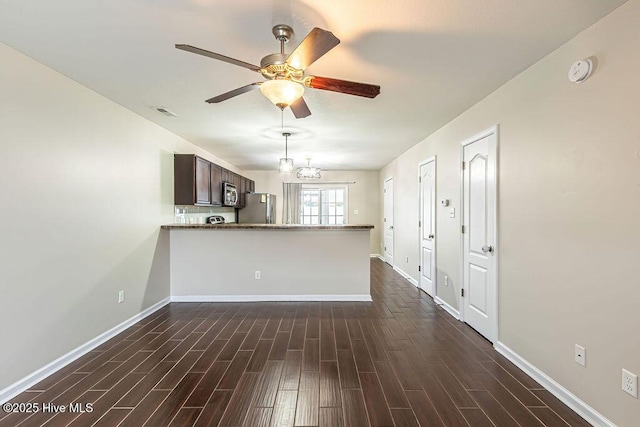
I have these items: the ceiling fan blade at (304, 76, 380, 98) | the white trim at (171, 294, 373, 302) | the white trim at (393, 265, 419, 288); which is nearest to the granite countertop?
the white trim at (171, 294, 373, 302)

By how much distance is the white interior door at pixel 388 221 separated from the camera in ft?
22.6

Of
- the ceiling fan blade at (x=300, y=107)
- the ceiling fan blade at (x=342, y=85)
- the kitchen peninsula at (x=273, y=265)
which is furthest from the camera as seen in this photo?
the kitchen peninsula at (x=273, y=265)

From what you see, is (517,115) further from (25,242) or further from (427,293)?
(25,242)

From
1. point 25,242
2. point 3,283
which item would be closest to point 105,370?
point 3,283

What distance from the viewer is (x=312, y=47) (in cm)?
158

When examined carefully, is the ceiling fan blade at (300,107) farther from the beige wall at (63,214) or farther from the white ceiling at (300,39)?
the beige wall at (63,214)

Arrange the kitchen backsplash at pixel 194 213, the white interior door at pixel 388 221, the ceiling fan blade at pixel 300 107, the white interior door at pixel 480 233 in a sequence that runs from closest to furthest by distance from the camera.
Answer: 1. the ceiling fan blade at pixel 300 107
2. the white interior door at pixel 480 233
3. the kitchen backsplash at pixel 194 213
4. the white interior door at pixel 388 221

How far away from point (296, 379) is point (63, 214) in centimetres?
242

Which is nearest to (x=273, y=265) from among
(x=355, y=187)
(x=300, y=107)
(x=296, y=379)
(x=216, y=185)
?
(x=216, y=185)

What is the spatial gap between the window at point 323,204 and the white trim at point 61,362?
16.9 feet

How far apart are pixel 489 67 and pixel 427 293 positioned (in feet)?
10.8

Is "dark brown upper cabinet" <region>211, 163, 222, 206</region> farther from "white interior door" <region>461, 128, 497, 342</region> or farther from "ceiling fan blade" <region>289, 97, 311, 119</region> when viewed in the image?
→ "white interior door" <region>461, 128, 497, 342</region>

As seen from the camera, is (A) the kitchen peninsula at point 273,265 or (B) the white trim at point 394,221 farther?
(B) the white trim at point 394,221

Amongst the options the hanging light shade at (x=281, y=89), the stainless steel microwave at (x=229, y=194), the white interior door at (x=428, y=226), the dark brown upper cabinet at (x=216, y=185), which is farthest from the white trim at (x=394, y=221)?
the hanging light shade at (x=281, y=89)
